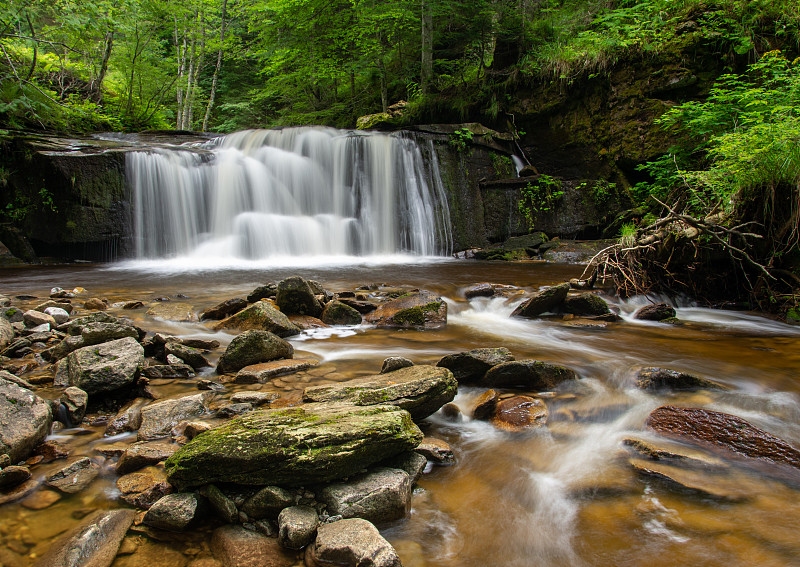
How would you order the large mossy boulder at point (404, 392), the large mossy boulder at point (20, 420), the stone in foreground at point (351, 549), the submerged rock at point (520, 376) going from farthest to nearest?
1. the submerged rock at point (520, 376)
2. the large mossy boulder at point (404, 392)
3. the large mossy boulder at point (20, 420)
4. the stone in foreground at point (351, 549)

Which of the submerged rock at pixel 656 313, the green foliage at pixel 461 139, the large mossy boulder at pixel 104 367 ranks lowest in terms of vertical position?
the submerged rock at pixel 656 313

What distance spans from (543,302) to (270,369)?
395 centimetres

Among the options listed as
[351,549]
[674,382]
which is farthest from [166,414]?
[674,382]

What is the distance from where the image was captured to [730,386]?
11.8 feet

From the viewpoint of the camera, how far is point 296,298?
5707mm

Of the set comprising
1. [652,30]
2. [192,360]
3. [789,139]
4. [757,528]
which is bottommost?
[757,528]

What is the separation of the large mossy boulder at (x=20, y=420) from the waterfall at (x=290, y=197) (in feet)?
32.2

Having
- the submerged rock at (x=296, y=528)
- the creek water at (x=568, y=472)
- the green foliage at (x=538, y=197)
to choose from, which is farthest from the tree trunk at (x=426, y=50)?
the submerged rock at (x=296, y=528)

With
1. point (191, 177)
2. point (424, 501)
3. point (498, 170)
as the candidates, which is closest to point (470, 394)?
point (424, 501)

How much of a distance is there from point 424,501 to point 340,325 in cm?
356

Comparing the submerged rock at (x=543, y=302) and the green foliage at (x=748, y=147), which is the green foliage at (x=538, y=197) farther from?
the submerged rock at (x=543, y=302)

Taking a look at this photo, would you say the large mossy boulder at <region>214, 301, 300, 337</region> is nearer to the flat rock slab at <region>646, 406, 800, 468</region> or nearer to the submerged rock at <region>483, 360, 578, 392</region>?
the submerged rock at <region>483, 360, 578, 392</region>

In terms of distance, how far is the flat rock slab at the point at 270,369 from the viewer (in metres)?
3.49

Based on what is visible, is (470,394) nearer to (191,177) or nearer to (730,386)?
(730,386)
